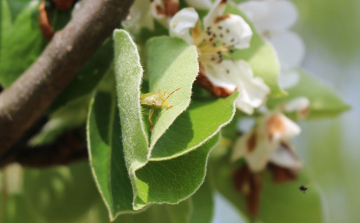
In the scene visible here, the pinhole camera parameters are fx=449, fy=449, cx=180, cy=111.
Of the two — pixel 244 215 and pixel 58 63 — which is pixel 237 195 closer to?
pixel 244 215

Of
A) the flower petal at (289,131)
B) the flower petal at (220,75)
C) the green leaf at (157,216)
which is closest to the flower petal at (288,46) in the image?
the flower petal at (289,131)

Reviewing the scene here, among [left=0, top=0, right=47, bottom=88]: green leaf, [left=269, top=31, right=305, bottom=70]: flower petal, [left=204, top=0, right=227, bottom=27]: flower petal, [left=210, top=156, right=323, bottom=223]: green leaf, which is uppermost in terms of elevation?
[left=0, top=0, right=47, bottom=88]: green leaf

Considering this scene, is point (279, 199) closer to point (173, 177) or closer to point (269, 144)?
point (269, 144)

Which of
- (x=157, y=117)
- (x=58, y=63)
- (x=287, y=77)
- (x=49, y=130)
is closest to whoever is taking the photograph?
(x=157, y=117)

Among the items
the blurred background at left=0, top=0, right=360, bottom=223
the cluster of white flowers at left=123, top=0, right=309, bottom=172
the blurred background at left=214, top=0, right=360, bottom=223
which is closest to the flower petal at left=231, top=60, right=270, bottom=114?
the cluster of white flowers at left=123, top=0, right=309, bottom=172

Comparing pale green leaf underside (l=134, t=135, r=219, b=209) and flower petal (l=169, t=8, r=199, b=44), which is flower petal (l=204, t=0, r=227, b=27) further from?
pale green leaf underside (l=134, t=135, r=219, b=209)

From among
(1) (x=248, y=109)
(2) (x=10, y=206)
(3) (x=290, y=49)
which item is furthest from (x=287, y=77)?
(2) (x=10, y=206)
